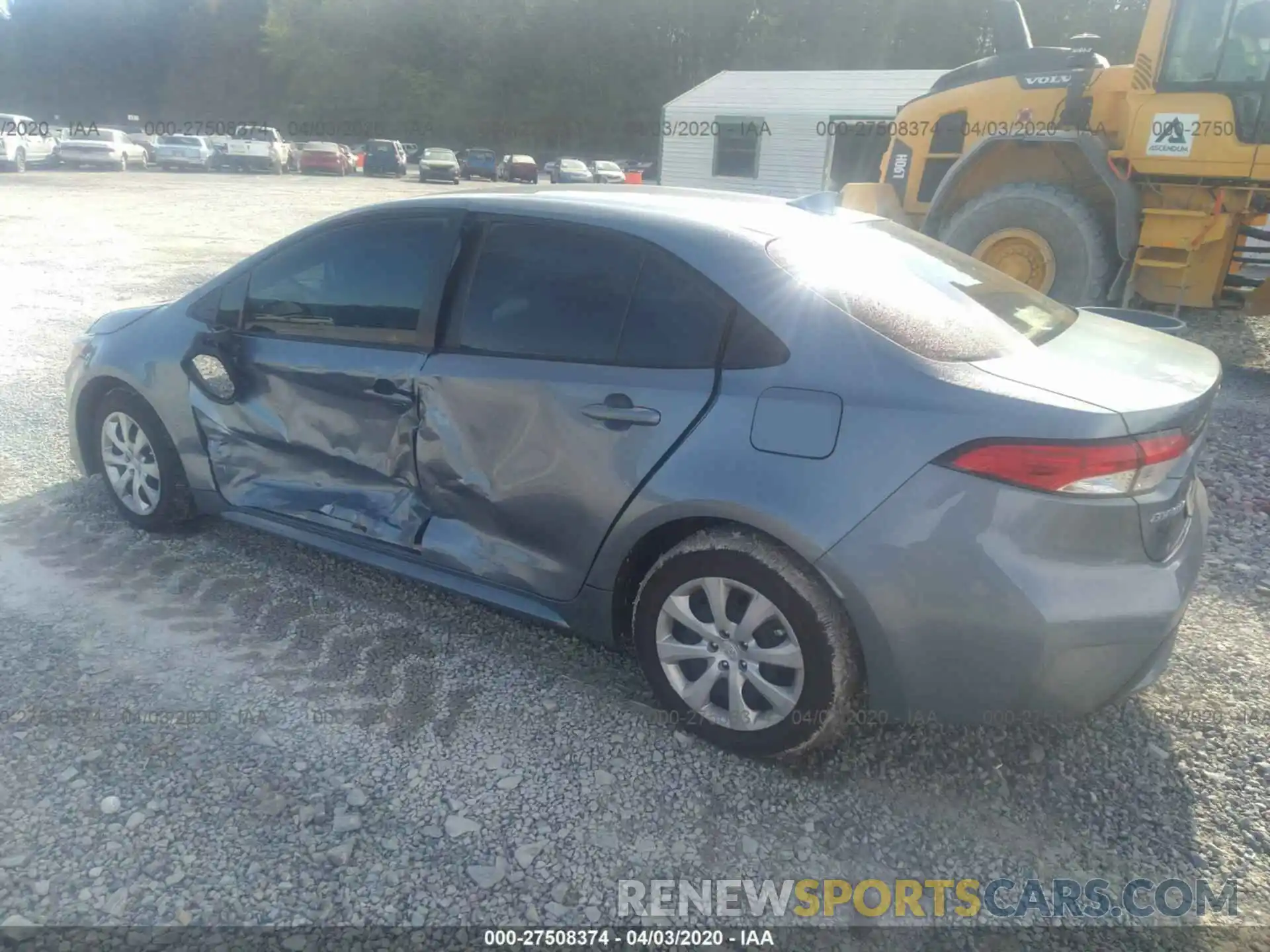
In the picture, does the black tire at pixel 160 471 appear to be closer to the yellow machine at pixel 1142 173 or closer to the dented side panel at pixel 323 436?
the dented side panel at pixel 323 436

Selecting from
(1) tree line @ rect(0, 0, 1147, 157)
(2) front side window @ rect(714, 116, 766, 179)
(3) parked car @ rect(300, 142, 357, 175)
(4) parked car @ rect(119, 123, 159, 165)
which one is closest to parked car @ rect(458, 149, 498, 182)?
(3) parked car @ rect(300, 142, 357, 175)

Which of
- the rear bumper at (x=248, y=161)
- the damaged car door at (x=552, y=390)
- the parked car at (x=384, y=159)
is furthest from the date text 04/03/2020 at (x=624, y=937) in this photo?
the parked car at (x=384, y=159)

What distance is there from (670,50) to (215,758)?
63457 mm

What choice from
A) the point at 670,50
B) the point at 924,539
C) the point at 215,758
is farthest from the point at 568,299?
the point at 670,50

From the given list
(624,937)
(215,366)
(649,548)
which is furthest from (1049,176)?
(624,937)

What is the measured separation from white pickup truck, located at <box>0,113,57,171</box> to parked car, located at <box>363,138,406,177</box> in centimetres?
1148

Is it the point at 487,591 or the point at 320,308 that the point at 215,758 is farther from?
the point at 320,308

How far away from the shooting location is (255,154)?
36000mm

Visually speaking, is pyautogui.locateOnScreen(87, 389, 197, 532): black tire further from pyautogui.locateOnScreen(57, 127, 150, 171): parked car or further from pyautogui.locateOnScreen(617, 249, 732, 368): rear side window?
pyautogui.locateOnScreen(57, 127, 150, 171): parked car

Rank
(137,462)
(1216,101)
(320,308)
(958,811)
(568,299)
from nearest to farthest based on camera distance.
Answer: (958,811) → (568,299) → (320,308) → (137,462) → (1216,101)

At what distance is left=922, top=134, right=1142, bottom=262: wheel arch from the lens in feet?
23.9

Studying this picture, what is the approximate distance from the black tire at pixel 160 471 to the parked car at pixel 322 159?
35.8m

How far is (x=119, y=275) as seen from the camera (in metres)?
10.8

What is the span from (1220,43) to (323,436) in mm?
7365
